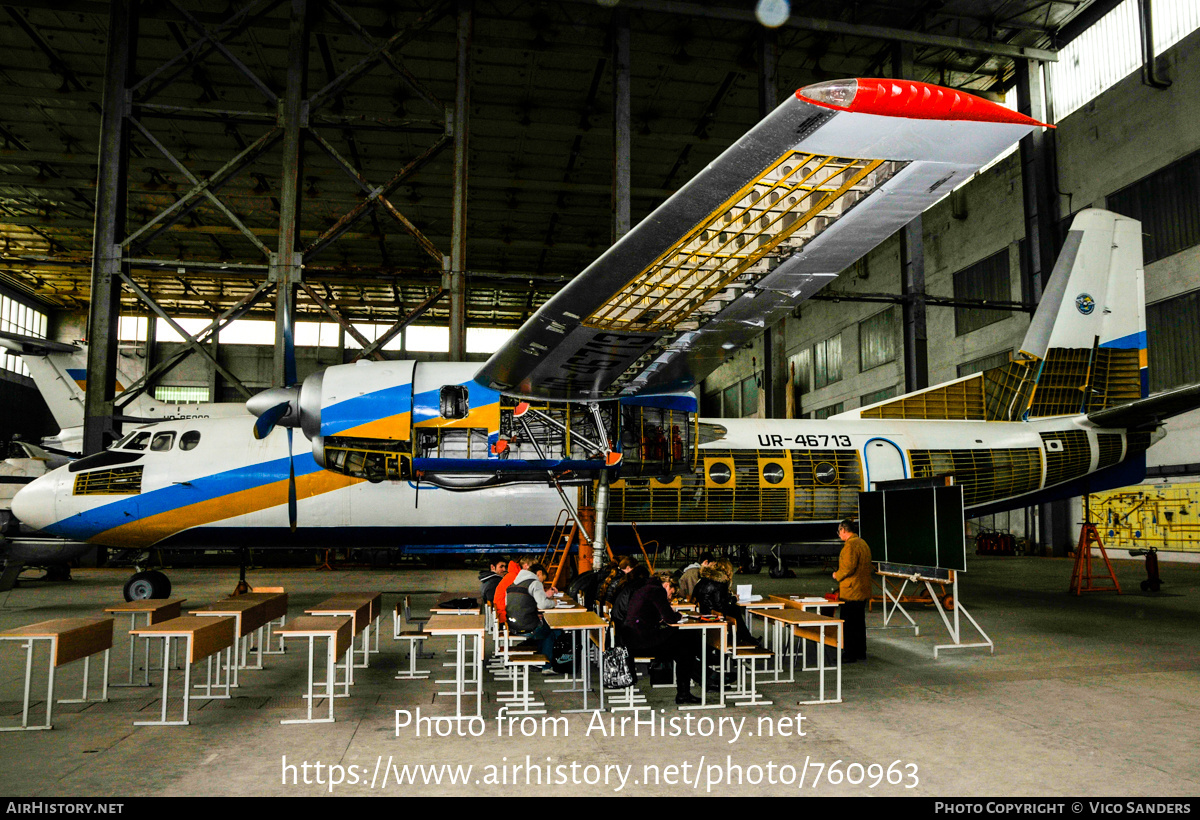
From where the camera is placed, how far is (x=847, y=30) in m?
22.1

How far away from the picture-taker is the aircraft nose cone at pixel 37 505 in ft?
42.9

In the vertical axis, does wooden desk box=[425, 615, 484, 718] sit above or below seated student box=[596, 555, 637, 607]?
below

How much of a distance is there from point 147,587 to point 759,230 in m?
12.2

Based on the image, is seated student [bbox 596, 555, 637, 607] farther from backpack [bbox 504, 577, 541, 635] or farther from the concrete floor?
the concrete floor

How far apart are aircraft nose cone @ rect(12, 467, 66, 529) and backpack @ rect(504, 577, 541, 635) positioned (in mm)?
9835

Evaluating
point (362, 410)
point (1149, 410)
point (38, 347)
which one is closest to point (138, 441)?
point (362, 410)

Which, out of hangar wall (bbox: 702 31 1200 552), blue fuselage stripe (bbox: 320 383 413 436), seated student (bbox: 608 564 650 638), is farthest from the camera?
hangar wall (bbox: 702 31 1200 552)

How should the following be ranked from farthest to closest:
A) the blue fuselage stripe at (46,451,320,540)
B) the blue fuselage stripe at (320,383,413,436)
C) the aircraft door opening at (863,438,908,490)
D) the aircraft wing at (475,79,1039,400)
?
the aircraft door opening at (863,438,908,490), the blue fuselage stripe at (46,451,320,540), the blue fuselage stripe at (320,383,413,436), the aircraft wing at (475,79,1039,400)

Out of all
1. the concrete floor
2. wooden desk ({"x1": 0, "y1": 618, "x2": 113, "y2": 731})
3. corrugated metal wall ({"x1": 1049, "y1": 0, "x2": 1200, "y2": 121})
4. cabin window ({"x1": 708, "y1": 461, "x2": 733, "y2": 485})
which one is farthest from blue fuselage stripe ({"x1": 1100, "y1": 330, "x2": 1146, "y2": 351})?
wooden desk ({"x1": 0, "y1": 618, "x2": 113, "y2": 731})

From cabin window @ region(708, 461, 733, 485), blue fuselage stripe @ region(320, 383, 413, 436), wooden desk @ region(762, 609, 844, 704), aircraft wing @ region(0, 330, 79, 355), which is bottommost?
wooden desk @ region(762, 609, 844, 704)

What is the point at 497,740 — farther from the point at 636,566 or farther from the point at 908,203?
the point at 908,203

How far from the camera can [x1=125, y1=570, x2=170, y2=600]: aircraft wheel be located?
13234 millimetres

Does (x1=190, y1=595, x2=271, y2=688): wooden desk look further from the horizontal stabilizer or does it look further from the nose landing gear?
the nose landing gear

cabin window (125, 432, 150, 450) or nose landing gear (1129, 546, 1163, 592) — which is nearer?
cabin window (125, 432, 150, 450)
